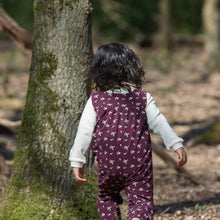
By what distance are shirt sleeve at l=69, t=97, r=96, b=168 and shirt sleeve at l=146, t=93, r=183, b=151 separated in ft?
1.39

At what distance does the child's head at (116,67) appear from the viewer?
255 centimetres

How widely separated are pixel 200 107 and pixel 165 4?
8.18 metres

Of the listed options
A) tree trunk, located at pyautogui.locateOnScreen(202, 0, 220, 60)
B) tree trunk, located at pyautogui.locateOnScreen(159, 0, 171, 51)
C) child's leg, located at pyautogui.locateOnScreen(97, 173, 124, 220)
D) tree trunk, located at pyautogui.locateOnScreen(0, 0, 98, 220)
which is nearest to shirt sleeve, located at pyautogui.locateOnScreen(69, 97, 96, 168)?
child's leg, located at pyautogui.locateOnScreen(97, 173, 124, 220)

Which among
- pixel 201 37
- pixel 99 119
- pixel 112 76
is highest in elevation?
pixel 201 37

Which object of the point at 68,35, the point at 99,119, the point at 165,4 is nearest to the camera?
the point at 99,119

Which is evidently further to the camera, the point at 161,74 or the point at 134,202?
the point at 161,74

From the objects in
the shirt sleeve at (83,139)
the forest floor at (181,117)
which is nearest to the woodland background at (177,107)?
the forest floor at (181,117)

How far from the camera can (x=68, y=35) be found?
10.2 feet

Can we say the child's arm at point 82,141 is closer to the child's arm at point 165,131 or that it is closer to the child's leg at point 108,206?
the child's leg at point 108,206

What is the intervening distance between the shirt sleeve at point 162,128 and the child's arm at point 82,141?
16.6 inches

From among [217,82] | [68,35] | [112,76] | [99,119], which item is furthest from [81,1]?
[217,82]

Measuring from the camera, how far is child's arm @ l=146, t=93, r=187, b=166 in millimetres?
2492

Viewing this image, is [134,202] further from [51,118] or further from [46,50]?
[46,50]

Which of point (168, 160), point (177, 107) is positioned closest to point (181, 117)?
point (177, 107)
